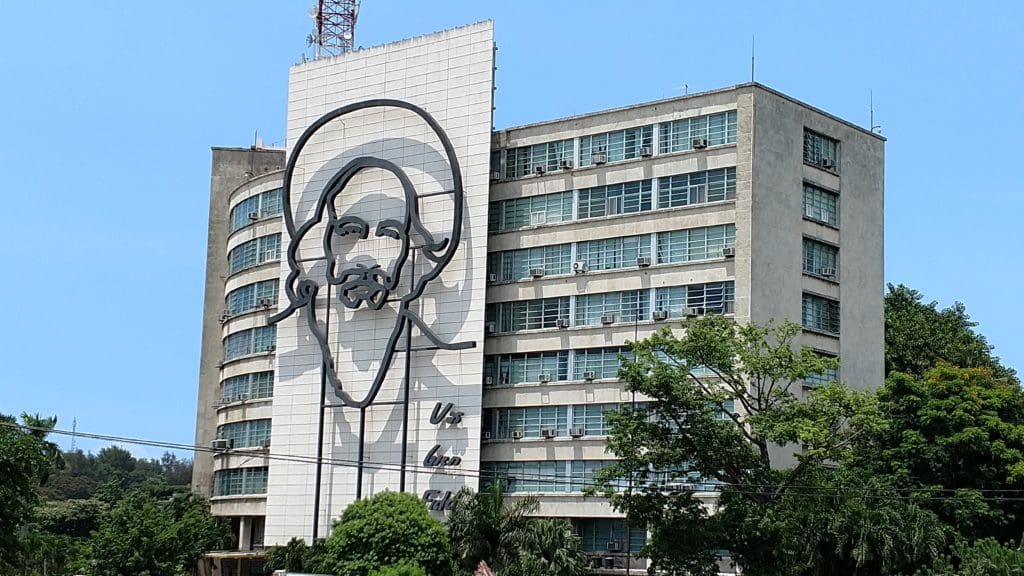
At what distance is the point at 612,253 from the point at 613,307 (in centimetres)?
214

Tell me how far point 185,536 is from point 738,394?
31.4m

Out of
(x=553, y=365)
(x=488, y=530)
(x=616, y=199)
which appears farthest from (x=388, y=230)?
(x=488, y=530)

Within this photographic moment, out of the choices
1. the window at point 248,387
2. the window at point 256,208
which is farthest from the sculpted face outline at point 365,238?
the window at point 248,387

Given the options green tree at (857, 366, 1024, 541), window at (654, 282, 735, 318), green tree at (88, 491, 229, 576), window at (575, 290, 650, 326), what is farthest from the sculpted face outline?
green tree at (857, 366, 1024, 541)

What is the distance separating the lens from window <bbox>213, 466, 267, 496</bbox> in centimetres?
6606

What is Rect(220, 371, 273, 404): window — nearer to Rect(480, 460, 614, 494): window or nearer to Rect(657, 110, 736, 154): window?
Rect(480, 460, 614, 494): window

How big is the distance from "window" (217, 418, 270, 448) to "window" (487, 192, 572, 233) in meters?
15.2

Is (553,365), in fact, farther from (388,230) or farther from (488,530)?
(488,530)

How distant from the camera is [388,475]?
57.9 m

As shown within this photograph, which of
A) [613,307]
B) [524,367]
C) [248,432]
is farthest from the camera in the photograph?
[248,432]

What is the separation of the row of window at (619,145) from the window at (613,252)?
3.28 m

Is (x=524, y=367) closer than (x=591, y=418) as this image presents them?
No

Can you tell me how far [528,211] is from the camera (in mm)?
58656

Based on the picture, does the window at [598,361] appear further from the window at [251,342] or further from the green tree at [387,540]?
the window at [251,342]
